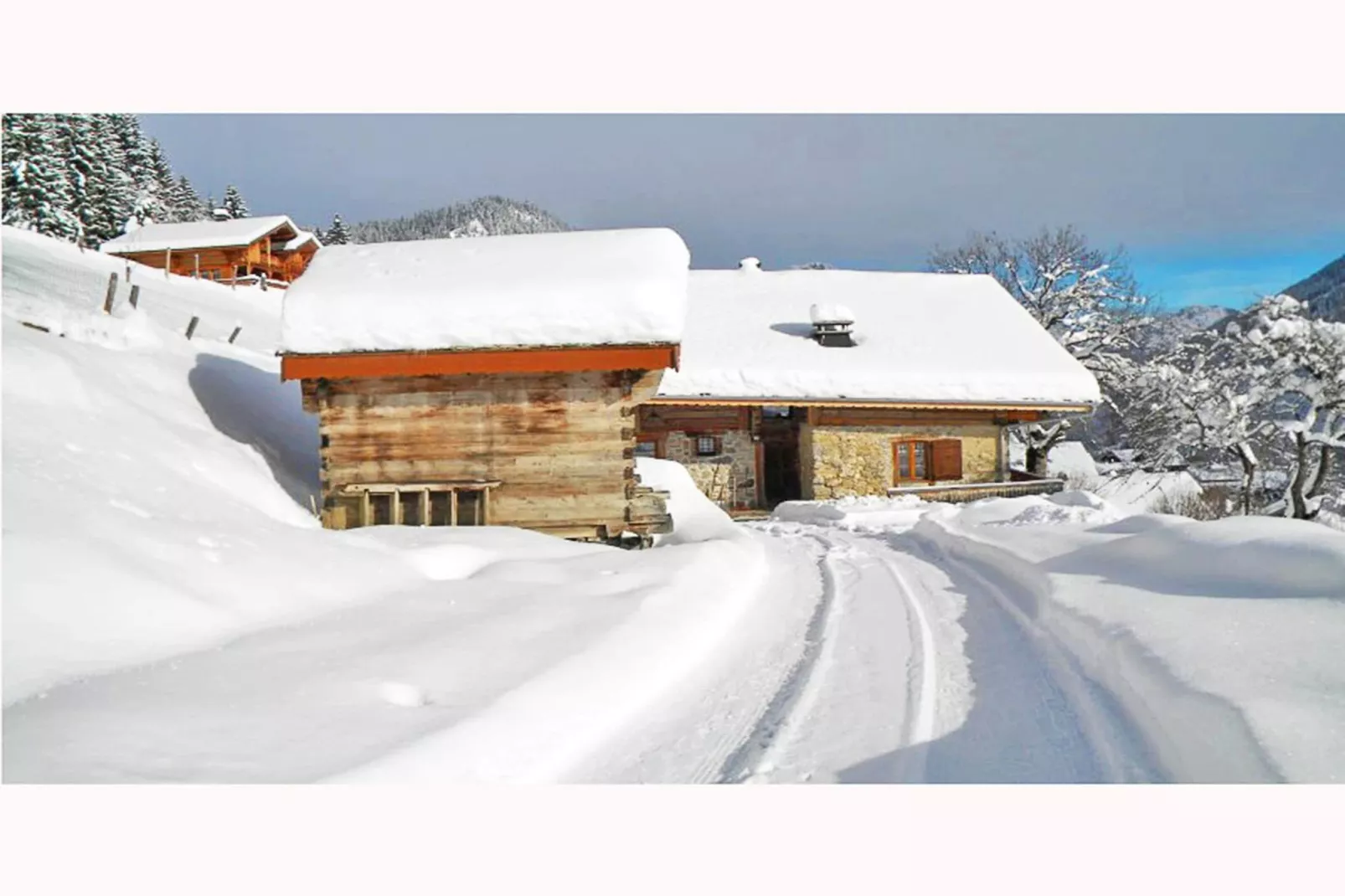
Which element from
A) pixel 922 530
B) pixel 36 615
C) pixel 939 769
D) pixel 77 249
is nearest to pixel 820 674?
pixel 939 769

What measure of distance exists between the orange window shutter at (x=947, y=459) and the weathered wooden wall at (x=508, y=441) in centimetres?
1156

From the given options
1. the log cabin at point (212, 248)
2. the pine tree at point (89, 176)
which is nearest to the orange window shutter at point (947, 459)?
the log cabin at point (212, 248)

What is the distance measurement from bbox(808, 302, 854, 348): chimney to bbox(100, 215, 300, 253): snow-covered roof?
32753mm

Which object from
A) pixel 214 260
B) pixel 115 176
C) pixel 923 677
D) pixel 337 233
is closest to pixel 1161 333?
pixel 923 677

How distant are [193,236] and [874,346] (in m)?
36.9

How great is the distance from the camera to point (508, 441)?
10391mm

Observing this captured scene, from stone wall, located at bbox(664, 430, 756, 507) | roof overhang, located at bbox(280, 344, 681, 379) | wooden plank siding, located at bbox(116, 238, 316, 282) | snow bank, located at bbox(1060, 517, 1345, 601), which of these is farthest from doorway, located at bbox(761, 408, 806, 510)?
wooden plank siding, located at bbox(116, 238, 316, 282)

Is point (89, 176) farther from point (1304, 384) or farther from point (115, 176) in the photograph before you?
point (1304, 384)

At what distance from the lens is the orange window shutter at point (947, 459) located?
1958 centimetres

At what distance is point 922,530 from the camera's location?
12.5 metres

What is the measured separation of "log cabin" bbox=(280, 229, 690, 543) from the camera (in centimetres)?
1004

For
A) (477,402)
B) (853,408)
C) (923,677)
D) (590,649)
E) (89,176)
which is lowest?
(923,677)

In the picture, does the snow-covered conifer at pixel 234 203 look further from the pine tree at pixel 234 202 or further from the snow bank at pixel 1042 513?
the snow bank at pixel 1042 513

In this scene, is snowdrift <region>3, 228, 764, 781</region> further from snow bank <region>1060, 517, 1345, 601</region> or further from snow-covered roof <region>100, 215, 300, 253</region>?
snow-covered roof <region>100, 215, 300, 253</region>
